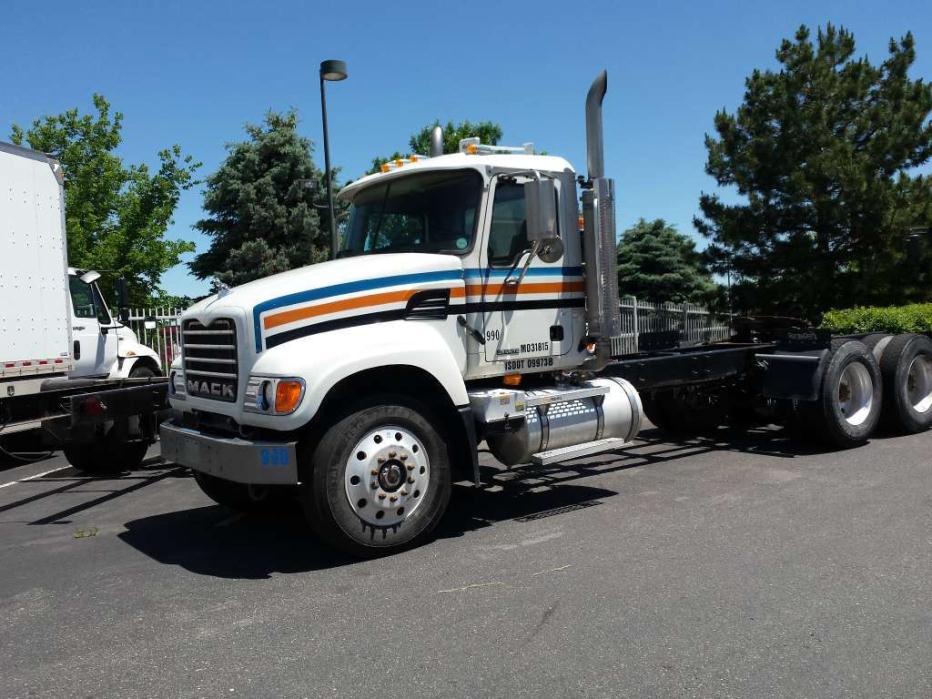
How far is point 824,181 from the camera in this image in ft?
62.3

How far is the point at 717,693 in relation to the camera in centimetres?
342

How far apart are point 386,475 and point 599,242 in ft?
9.03

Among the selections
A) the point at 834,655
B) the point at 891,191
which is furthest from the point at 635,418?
the point at 891,191

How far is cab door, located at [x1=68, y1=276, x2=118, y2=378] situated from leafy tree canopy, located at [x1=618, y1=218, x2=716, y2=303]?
1941 centimetres

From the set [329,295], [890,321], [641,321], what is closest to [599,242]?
[329,295]

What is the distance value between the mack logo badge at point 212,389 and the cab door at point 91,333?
6.39m

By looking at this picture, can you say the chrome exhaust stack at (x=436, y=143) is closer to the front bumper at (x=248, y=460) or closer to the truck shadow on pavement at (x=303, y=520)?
the truck shadow on pavement at (x=303, y=520)

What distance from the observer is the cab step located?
6.38 metres

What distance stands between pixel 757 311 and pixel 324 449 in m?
17.0

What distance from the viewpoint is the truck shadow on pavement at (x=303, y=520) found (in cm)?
561

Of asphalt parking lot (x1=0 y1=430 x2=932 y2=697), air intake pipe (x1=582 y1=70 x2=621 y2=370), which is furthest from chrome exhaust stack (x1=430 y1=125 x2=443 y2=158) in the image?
asphalt parking lot (x1=0 y1=430 x2=932 y2=697)

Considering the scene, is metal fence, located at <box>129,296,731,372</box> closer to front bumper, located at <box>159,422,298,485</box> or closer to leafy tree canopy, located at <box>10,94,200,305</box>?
leafy tree canopy, located at <box>10,94,200,305</box>

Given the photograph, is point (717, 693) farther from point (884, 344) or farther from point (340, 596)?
point (884, 344)

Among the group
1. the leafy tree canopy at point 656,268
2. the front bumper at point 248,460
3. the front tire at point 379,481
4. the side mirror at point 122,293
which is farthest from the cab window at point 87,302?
the leafy tree canopy at point 656,268
